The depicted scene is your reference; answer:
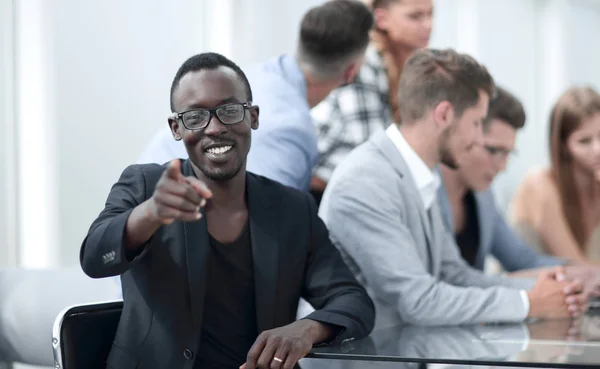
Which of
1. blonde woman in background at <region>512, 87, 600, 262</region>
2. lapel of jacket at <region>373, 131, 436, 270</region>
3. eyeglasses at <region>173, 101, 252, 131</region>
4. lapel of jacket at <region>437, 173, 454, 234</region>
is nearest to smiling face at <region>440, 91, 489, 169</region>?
lapel of jacket at <region>373, 131, 436, 270</region>

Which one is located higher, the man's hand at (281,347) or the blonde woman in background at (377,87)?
the blonde woman in background at (377,87)

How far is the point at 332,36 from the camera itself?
2.25 m

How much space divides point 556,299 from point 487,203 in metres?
0.88

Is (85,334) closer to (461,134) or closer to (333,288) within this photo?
(333,288)

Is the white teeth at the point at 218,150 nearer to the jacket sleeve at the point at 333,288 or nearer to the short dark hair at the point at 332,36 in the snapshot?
the jacket sleeve at the point at 333,288

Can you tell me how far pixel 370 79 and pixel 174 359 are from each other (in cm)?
148

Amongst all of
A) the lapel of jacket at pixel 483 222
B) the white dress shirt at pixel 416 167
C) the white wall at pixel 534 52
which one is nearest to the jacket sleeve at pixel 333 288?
the white dress shirt at pixel 416 167

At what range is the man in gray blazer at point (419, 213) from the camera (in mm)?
1902

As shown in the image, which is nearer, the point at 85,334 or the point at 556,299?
the point at 85,334

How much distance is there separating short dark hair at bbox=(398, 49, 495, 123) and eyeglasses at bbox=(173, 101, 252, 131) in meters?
0.78

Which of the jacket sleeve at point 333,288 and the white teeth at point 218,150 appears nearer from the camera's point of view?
the white teeth at point 218,150

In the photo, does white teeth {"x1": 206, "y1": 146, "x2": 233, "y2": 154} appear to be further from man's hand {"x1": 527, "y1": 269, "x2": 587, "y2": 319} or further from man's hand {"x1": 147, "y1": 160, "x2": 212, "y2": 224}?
man's hand {"x1": 527, "y1": 269, "x2": 587, "y2": 319}

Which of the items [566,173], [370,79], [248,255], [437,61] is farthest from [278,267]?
[566,173]

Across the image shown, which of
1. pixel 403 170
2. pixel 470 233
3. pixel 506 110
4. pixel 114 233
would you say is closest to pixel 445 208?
pixel 470 233
